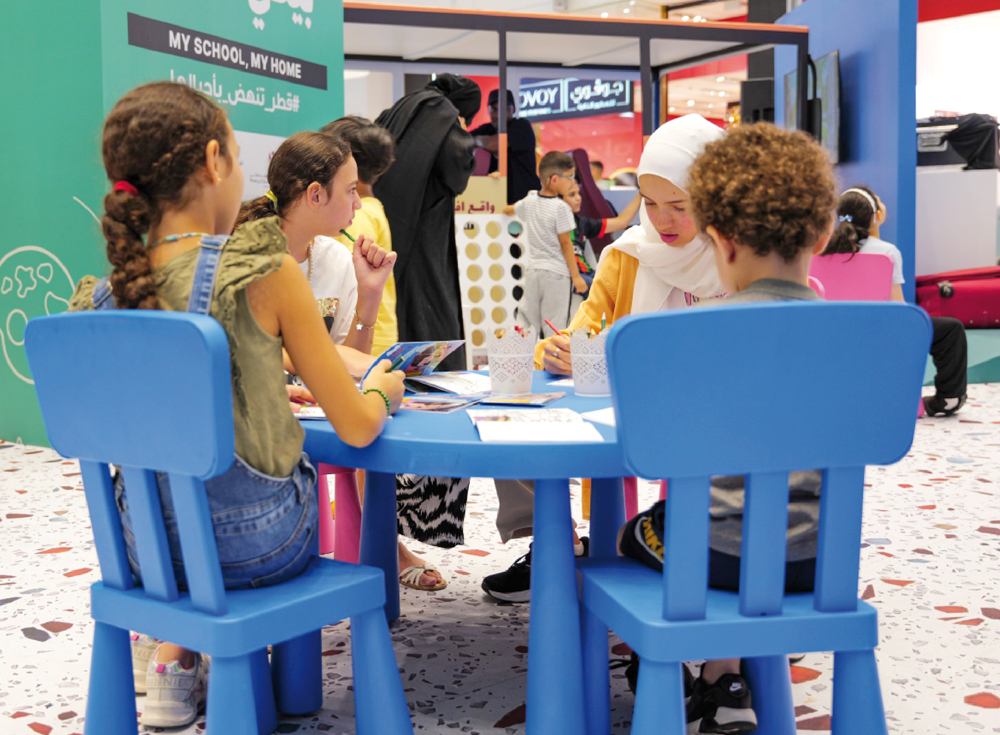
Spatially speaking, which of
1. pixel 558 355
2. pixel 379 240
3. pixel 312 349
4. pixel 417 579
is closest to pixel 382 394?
pixel 312 349

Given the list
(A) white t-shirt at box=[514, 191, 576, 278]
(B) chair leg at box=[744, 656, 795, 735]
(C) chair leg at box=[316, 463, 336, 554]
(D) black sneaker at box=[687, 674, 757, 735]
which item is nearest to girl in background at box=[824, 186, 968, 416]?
(A) white t-shirt at box=[514, 191, 576, 278]

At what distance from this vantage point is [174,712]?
1.72m

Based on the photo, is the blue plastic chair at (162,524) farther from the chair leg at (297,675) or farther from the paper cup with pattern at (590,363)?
the paper cup with pattern at (590,363)

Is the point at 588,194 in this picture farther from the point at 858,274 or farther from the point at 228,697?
the point at 228,697

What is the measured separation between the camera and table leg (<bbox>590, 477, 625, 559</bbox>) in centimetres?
184

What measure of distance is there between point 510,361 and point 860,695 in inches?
32.9

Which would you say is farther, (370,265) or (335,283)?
(335,283)

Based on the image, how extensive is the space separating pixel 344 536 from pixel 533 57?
6409mm

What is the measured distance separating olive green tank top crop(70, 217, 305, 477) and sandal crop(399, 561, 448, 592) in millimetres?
1298

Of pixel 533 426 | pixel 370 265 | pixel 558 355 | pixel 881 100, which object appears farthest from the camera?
pixel 881 100

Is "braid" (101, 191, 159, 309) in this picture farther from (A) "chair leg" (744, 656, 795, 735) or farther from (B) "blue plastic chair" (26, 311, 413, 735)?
(A) "chair leg" (744, 656, 795, 735)

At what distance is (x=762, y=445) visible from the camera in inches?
40.4

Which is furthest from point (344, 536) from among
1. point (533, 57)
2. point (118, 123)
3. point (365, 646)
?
Result: point (533, 57)

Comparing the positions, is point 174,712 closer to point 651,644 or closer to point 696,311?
point 651,644
